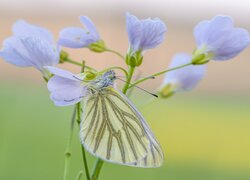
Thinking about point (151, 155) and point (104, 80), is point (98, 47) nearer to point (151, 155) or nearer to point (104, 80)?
point (104, 80)

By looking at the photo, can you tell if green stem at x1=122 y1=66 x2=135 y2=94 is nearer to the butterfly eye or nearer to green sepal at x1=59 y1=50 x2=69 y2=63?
the butterfly eye

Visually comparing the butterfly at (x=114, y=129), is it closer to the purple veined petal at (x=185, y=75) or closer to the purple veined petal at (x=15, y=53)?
the purple veined petal at (x=15, y=53)

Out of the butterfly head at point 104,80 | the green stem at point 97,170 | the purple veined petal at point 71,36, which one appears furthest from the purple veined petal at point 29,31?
the green stem at point 97,170

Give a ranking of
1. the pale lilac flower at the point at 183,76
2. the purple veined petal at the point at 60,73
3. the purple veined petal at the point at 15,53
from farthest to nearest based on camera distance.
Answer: the pale lilac flower at the point at 183,76
the purple veined petal at the point at 15,53
the purple veined petal at the point at 60,73

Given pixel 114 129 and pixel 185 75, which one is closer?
pixel 114 129

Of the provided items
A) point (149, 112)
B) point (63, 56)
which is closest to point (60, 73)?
point (63, 56)

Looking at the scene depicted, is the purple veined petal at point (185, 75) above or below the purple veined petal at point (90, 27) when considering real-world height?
above

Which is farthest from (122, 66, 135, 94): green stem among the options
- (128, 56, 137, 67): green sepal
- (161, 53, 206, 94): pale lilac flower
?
(161, 53, 206, 94): pale lilac flower
